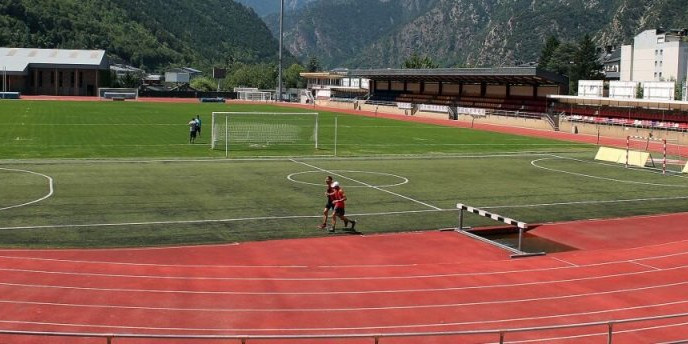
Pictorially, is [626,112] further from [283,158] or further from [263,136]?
[283,158]

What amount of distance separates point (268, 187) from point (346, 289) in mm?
15874

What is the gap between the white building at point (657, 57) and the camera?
481ft

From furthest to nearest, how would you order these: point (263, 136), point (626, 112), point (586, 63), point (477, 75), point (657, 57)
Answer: point (586, 63) < point (657, 57) < point (477, 75) < point (626, 112) < point (263, 136)

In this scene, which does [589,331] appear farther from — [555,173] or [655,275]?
[555,173]

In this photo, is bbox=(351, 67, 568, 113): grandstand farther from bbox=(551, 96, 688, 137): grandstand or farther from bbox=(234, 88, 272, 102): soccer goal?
bbox=(234, 88, 272, 102): soccer goal

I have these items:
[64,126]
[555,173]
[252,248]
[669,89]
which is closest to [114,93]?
[64,126]

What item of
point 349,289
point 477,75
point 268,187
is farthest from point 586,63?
point 349,289

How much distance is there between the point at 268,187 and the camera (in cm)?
3331

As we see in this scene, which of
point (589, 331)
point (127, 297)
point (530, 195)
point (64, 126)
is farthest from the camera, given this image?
point (64, 126)

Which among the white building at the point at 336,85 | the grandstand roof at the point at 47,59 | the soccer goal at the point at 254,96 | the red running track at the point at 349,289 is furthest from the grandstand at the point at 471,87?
the red running track at the point at 349,289

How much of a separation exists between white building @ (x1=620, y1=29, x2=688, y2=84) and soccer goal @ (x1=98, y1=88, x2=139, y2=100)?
101 metres

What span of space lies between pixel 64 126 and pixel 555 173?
147 feet

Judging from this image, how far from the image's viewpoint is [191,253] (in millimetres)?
21156

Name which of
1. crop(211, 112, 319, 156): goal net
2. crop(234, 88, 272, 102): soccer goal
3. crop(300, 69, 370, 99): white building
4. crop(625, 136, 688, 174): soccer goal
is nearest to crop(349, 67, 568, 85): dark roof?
crop(625, 136, 688, 174): soccer goal
